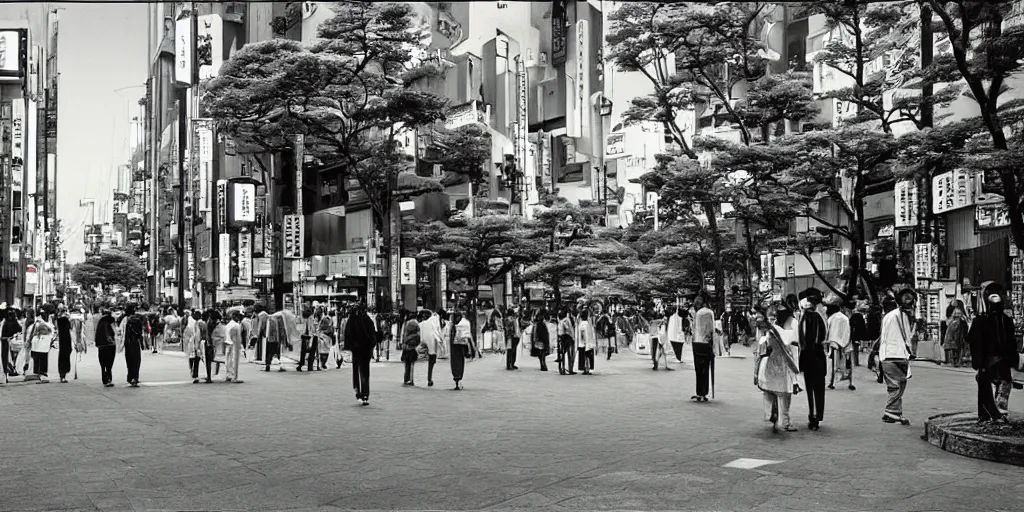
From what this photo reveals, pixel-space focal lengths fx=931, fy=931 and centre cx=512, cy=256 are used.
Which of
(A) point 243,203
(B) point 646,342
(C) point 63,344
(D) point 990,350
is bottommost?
(B) point 646,342

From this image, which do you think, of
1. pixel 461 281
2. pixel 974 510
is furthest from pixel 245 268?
pixel 974 510

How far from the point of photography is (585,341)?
72.5ft

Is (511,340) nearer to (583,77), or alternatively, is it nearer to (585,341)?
(585,341)

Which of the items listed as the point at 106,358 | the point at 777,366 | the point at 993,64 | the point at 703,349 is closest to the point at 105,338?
the point at 106,358

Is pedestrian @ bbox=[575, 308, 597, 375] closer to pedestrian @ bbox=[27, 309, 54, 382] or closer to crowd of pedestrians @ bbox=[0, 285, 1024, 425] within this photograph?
crowd of pedestrians @ bbox=[0, 285, 1024, 425]

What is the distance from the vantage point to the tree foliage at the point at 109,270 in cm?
9531

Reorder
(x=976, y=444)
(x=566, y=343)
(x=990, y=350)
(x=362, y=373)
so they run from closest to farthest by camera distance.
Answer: (x=976, y=444) < (x=990, y=350) < (x=362, y=373) < (x=566, y=343)

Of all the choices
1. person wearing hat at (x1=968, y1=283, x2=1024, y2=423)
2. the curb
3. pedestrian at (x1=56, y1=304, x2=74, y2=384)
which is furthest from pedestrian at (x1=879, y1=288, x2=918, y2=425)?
pedestrian at (x1=56, y1=304, x2=74, y2=384)

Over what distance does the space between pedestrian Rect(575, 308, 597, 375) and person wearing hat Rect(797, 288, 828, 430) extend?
34.2ft

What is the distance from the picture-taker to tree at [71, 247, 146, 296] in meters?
95.3

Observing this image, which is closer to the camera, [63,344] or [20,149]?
[63,344]

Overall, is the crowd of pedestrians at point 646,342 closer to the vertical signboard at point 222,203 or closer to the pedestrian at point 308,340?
the pedestrian at point 308,340

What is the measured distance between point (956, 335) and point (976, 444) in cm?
1531

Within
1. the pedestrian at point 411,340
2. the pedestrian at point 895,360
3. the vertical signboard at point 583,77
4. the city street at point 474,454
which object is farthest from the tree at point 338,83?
the vertical signboard at point 583,77
